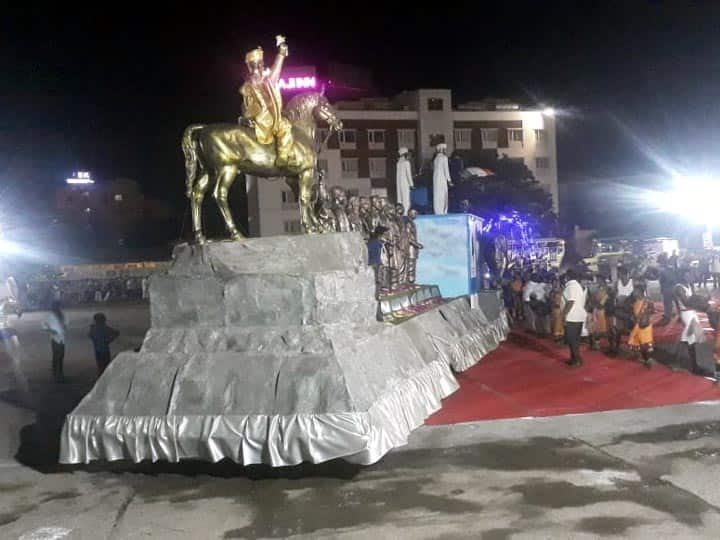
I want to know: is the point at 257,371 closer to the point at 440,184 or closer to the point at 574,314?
the point at 574,314

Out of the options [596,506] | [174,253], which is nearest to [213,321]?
[174,253]

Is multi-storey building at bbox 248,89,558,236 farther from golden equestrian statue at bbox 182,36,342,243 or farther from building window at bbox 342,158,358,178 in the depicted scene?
golden equestrian statue at bbox 182,36,342,243

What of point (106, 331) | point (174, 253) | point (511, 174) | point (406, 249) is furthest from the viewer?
point (511, 174)

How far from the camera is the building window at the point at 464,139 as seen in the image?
57594mm

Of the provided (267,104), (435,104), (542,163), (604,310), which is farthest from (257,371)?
(542,163)

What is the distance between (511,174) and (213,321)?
120 feet

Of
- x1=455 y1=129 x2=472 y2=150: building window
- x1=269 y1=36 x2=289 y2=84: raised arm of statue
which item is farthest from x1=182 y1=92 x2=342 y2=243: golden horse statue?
x1=455 y1=129 x2=472 y2=150: building window

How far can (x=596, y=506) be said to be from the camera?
5.71 m

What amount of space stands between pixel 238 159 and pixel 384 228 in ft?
18.0

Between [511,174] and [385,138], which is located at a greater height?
[385,138]

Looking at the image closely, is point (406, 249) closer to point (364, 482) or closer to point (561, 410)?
point (561, 410)

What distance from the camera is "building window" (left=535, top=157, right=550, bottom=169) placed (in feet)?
197

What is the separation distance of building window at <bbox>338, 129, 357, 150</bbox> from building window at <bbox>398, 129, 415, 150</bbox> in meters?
3.45

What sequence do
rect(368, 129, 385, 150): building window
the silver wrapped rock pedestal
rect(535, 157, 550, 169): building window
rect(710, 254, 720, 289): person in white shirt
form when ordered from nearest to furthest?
the silver wrapped rock pedestal, rect(710, 254, 720, 289): person in white shirt, rect(368, 129, 385, 150): building window, rect(535, 157, 550, 169): building window
